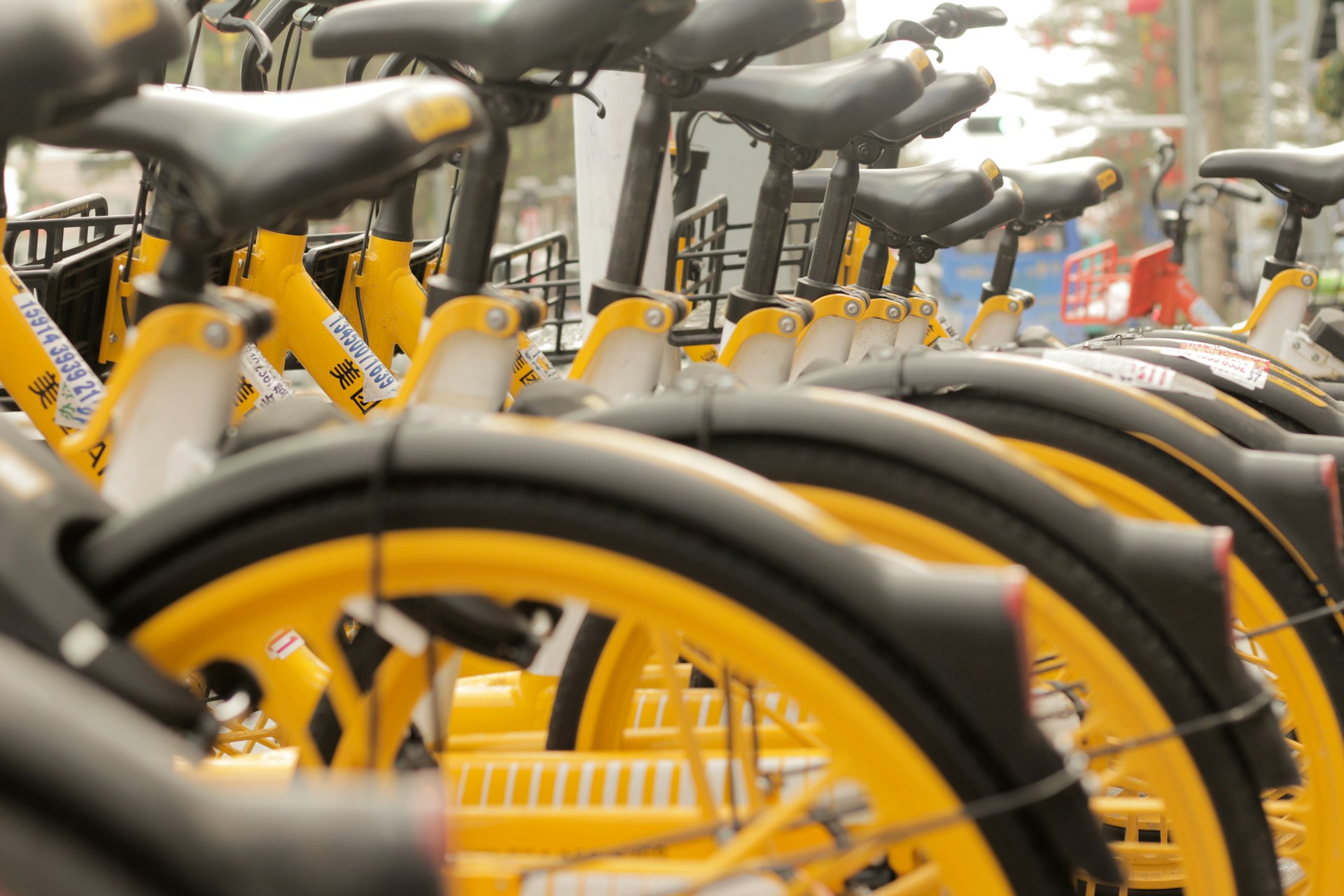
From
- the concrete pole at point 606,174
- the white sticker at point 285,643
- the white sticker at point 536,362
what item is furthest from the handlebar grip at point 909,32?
the white sticker at point 285,643

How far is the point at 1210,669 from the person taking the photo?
135 centimetres

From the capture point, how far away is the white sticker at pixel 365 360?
9.68 feet

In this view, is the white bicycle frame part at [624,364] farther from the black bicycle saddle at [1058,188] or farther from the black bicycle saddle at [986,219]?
the black bicycle saddle at [1058,188]

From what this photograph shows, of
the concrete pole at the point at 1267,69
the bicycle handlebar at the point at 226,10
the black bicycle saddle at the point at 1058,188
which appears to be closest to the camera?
the bicycle handlebar at the point at 226,10

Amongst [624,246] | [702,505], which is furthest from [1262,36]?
[702,505]

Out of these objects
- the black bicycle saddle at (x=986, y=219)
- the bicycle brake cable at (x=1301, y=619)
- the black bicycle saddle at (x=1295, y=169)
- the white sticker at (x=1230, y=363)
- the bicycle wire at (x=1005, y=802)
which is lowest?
the bicycle wire at (x=1005, y=802)

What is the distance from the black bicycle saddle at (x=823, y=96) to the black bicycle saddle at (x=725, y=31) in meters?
0.22

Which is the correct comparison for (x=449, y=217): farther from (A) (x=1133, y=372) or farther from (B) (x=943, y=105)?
(A) (x=1133, y=372)

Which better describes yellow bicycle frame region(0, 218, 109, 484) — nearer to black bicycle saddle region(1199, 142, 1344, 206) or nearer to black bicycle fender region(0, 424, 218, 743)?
black bicycle fender region(0, 424, 218, 743)

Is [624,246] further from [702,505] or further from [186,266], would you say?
[702,505]

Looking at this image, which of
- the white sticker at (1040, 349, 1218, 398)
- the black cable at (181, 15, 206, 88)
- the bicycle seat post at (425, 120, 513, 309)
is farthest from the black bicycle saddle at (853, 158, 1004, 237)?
the bicycle seat post at (425, 120, 513, 309)

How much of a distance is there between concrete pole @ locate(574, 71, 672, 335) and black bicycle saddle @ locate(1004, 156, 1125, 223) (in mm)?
1016

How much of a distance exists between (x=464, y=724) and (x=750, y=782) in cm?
64

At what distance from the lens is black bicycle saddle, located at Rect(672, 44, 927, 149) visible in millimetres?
2340
